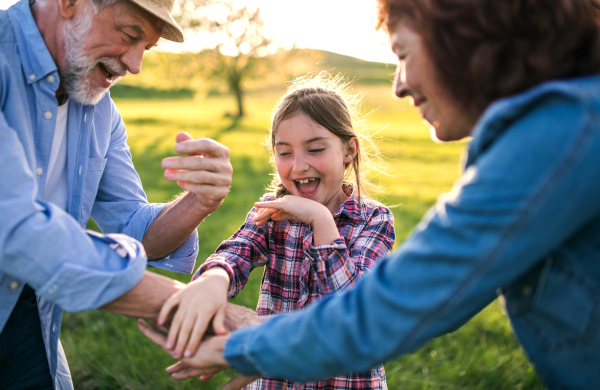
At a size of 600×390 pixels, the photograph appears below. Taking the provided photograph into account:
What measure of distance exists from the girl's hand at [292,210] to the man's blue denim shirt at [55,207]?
2.21ft

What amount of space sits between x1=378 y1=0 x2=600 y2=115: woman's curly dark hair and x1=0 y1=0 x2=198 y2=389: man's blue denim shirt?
1.42m

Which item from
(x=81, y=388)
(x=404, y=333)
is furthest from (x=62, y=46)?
(x=81, y=388)

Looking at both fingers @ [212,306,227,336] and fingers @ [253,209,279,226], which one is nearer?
fingers @ [212,306,227,336]

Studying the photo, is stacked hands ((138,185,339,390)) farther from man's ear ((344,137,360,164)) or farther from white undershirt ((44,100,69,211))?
white undershirt ((44,100,69,211))

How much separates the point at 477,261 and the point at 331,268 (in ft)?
3.33

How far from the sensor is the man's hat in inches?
87.4

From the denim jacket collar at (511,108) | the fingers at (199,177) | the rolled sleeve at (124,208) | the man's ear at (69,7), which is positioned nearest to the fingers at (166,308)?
the fingers at (199,177)

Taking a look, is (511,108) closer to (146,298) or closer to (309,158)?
(309,158)

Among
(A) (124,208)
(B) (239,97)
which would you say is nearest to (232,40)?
(B) (239,97)

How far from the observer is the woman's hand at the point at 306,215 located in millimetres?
2242

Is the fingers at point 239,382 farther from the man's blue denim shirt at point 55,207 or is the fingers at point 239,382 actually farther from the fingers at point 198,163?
the fingers at point 198,163

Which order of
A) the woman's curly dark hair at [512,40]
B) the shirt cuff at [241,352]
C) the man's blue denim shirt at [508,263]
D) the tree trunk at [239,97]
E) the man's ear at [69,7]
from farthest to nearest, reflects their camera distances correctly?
the tree trunk at [239,97], the man's ear at [69,7], the shirt cuff at [241,352], the woman's curly dark hair at [512,40], the man's blue denim shirt at [508,263]

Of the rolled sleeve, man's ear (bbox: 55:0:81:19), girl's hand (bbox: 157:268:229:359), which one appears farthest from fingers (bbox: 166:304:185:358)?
man's ear (bbox: 55:0:81:19)

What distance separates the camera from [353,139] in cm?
280
